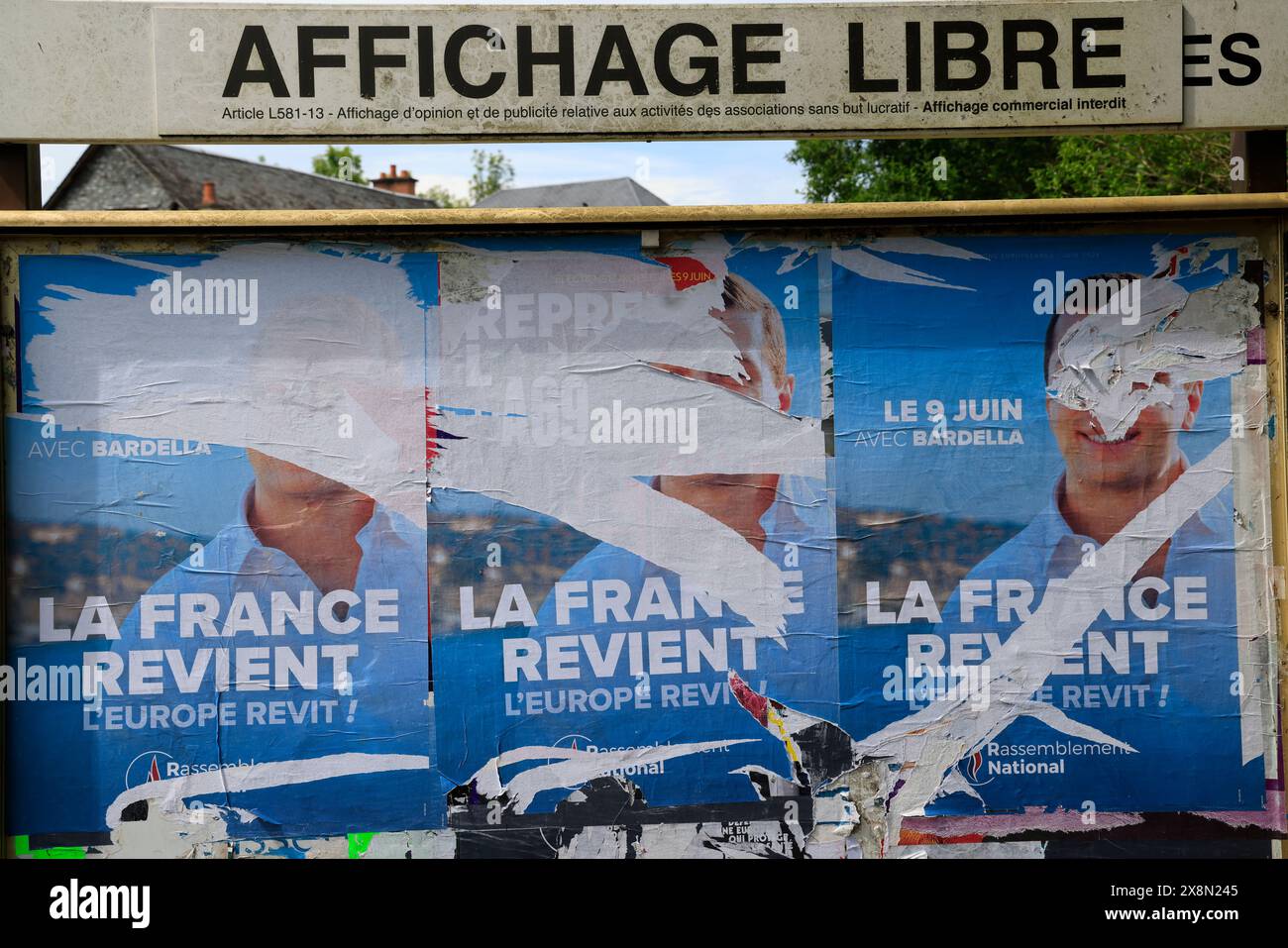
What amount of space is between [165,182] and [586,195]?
18.5 m

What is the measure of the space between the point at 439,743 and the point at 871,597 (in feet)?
5.92

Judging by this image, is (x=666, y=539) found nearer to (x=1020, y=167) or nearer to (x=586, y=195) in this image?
(x=1020, y=167)

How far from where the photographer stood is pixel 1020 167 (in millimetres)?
30625

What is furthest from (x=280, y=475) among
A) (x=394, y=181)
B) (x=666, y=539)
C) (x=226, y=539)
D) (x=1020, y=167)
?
(x=394, y=181)

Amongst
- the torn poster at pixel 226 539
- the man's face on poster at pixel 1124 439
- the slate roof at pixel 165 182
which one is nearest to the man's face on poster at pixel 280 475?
the torn poster at pixel 226 539

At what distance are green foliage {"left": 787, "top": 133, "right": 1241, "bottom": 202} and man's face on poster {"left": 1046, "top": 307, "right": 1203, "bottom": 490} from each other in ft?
49.4

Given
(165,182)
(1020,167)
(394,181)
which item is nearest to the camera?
(165,182)

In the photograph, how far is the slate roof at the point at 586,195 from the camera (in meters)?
38.6

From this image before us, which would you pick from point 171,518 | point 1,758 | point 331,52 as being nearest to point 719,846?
point 171,518

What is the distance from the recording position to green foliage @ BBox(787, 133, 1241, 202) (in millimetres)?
17781

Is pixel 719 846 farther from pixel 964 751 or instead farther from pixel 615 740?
pixel 964 751

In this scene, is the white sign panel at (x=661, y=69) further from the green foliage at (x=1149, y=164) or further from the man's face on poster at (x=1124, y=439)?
the green foliage at (x=1149, y=164)

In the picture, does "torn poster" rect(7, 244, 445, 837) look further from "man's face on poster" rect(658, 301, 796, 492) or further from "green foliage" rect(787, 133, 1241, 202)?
"green foliage" rect(787, 133, 1241, 202)

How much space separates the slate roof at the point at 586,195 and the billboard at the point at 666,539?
1280 inches
